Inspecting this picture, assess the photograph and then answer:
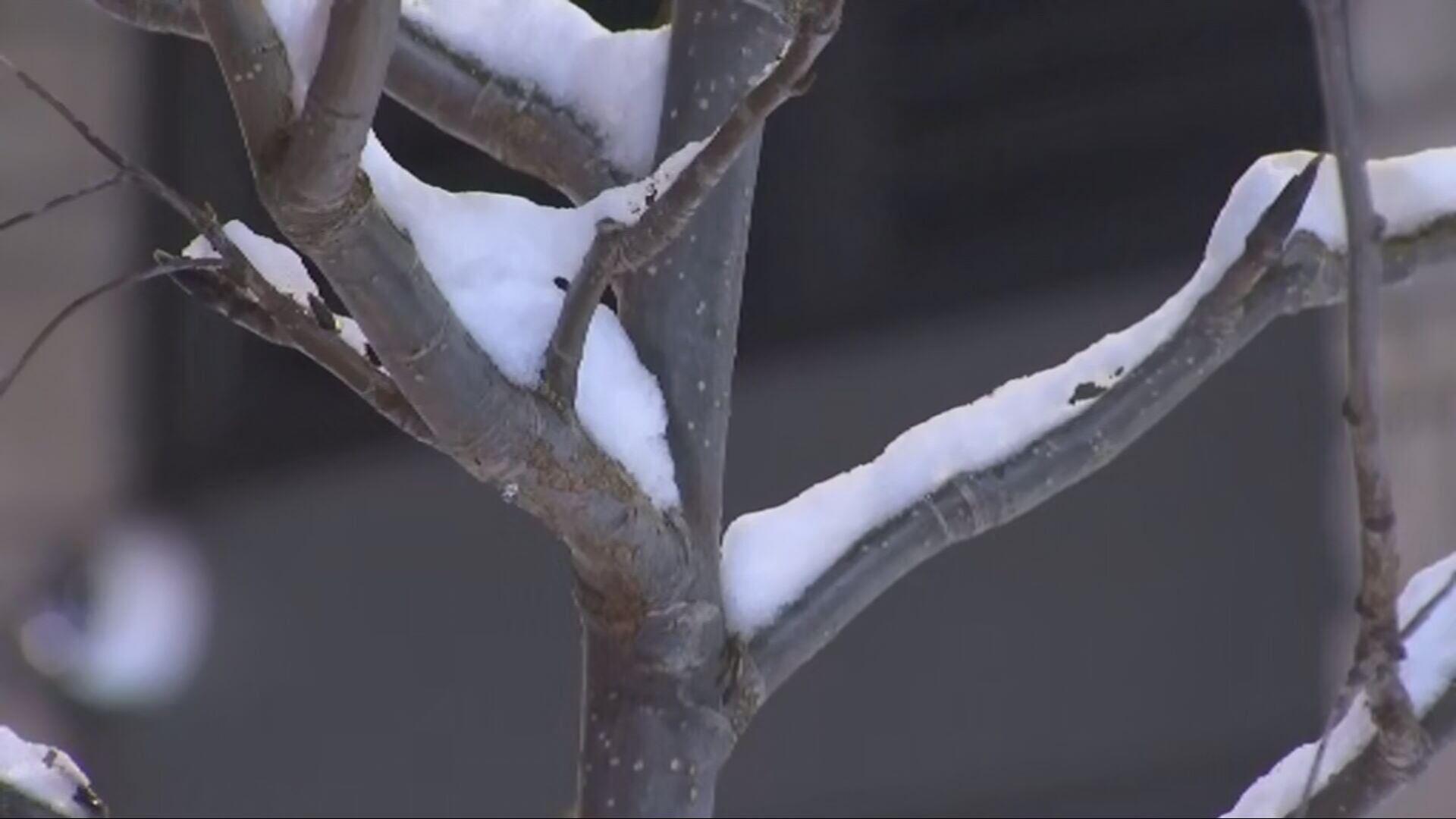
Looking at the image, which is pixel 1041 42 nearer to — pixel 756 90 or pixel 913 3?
pixel 913 3

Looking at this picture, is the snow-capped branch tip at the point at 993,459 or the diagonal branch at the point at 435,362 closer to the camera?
the diagonal branch at the point at 435,362

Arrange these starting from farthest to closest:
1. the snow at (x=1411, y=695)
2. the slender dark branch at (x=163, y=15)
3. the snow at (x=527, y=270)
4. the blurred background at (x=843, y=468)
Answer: the blurred background at (x=843, y=468) < the slender dark branch at (x=163, y=15) < the snow at (x=1411, y=695) < the snow at (x=527, y=270)

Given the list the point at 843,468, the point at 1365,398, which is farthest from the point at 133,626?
the point at 1365,398

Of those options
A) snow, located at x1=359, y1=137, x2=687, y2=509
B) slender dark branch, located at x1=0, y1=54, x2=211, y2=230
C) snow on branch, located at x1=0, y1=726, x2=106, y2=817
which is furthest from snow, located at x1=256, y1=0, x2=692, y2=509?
snow on branch, located at x1=0, y1=726, x2=106, y2=817

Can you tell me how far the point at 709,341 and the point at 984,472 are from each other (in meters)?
0.29

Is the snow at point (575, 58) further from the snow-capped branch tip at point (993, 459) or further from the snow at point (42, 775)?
the snow at point (42, 775)

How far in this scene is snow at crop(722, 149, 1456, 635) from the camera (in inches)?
72.8

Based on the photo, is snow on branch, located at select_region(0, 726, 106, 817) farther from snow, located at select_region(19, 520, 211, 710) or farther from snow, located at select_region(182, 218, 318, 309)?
snow, located at select_region(19, 520, 211, 710)

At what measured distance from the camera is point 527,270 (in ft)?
4.98

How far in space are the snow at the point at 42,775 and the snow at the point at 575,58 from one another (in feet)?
2.49

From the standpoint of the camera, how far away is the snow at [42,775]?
154cm

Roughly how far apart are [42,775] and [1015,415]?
960mm

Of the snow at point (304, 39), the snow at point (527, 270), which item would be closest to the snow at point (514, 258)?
the snow at point (527, 270)

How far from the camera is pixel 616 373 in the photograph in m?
1.74
